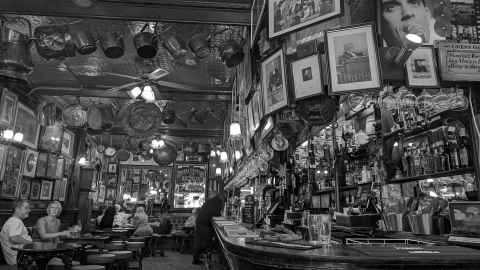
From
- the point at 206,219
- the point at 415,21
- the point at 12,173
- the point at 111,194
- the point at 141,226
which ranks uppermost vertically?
the point at 415,21

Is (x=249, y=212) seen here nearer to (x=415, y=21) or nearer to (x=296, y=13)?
(x=296, y=13)

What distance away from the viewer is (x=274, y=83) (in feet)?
10.3

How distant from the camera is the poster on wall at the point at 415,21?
2607 millimetres

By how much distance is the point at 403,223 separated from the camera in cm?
304

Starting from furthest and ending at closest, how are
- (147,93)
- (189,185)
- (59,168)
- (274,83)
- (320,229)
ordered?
1. (189,185)
2. (59,168)
3. (147,93)
4. (274,83)
5. (320,229)

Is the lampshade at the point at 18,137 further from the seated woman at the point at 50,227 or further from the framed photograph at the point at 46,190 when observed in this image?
the seated woman at the point at 50,227

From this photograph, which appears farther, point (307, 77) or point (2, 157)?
point (2, 157)

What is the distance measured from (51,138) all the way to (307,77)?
27.1 feet

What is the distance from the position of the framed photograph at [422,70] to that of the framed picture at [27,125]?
26.3ft

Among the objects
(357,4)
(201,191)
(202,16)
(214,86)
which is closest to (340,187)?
(357,4)

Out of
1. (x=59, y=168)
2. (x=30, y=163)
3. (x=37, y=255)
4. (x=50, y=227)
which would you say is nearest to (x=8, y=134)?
(x=30, y=163)

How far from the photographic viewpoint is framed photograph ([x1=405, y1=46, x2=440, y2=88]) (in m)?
2.51

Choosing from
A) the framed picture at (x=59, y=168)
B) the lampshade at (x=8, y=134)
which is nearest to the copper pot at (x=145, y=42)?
the lampshade at (x=8, y=134)

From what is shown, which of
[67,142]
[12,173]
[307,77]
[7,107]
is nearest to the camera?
[307,77]
